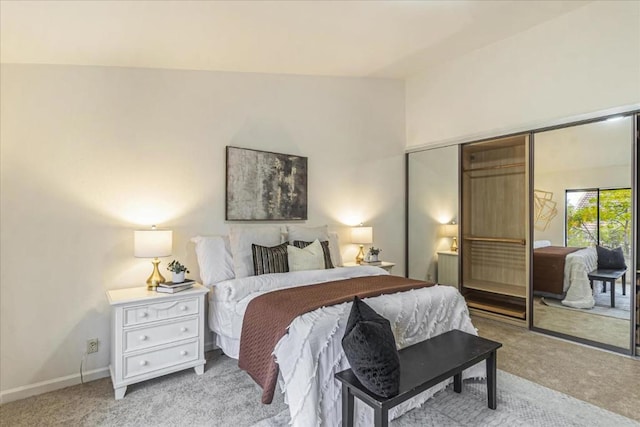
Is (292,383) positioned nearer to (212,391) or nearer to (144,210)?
(212,391)

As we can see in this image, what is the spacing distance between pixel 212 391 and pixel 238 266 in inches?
40.0

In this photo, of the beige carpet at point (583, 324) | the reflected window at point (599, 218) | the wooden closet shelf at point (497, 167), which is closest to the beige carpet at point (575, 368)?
the beige carpet at point (583, 324)

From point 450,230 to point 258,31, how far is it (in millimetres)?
3393

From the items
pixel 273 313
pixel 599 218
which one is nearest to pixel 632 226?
pixel 599 218

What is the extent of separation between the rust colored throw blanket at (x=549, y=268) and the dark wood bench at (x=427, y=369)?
1.93 meters

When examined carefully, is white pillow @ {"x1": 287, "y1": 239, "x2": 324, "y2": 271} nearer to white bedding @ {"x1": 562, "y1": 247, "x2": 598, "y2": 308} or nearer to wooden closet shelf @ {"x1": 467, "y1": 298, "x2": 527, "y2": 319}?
wooden closet shelf @ {"x1": 467, "y1": 298, "x2": 527, "y2": 319}

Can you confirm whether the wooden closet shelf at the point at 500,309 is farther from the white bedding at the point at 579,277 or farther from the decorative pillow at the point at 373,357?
the decorative pillow at the point at 373,357

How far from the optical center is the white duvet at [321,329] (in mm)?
1735

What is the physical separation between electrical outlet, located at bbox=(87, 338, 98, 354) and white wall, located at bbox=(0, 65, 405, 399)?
0.12 ft

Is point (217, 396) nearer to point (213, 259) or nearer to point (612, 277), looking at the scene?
point (213, 259)

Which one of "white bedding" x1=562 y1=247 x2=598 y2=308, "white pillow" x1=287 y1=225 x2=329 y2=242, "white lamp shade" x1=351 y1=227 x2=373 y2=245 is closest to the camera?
"white bedding" x1=562 y1=247 x2=598 y2=308

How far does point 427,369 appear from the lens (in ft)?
5.87

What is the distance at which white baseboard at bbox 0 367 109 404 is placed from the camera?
2.31 m

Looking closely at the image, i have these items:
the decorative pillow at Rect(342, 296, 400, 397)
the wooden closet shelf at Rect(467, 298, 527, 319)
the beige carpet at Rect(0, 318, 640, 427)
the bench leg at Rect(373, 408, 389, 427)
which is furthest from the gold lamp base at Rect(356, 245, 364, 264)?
the bench leg at Rect(373, 408, 389, 427)
